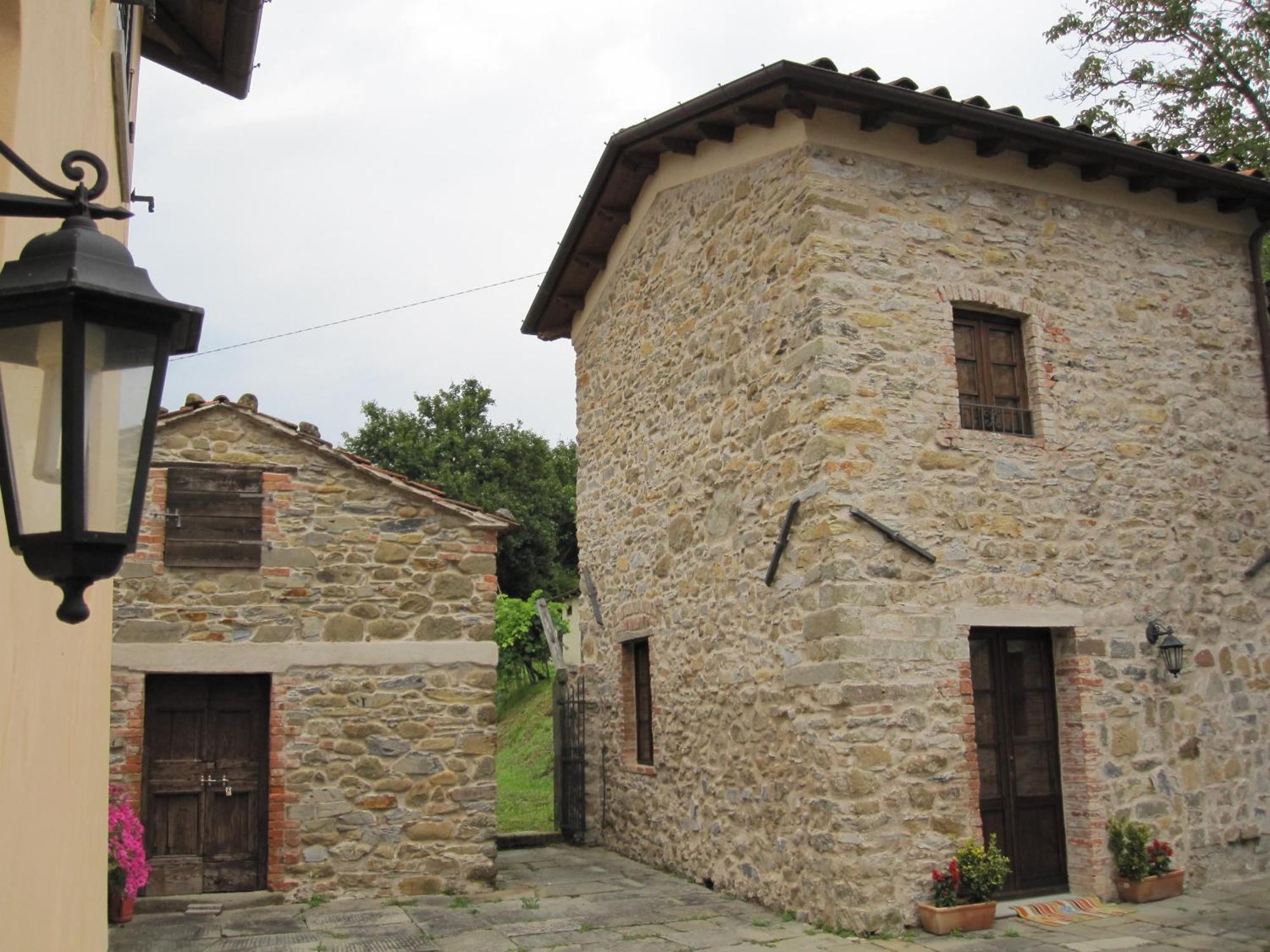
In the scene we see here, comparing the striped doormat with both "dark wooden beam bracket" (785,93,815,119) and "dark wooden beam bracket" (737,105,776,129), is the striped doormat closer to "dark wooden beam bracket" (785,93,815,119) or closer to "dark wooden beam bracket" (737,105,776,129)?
"dark wooden beam bracket" (785,93,815,119)

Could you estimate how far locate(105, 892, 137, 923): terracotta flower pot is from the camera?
7449 millimetres

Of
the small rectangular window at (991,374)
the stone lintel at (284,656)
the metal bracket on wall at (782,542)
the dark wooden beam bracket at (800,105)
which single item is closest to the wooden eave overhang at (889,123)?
the dark wooden beam bracket at (800,105)

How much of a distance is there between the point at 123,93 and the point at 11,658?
3300 millimetres

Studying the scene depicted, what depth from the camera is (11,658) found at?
2469 mm

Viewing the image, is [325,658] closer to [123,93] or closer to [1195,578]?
[123,93]

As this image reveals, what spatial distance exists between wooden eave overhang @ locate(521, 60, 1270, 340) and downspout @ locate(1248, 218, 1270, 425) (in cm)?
24

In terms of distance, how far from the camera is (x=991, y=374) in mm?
8234

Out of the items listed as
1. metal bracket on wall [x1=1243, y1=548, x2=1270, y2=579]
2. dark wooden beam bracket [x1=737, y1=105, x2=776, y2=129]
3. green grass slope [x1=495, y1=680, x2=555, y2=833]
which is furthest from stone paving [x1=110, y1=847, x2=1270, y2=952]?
dark wooden beam bracket [x1=737, y1=105, x2=776, y2=129]

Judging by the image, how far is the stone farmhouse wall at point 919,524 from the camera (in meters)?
7.29

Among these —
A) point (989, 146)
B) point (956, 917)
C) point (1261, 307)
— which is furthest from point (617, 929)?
point (1261, 307)

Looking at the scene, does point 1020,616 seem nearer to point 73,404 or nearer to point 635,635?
point 635,635

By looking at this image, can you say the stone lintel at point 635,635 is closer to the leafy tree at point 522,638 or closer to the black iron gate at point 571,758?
the black iron gate at point 571,758

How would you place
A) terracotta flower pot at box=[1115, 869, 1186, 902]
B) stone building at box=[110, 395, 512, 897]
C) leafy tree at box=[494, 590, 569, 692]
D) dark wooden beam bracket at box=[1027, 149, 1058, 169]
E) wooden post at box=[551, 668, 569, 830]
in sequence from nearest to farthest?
terracotta flower pot at box=[1115, 869, 1186, 902], stone building at box=[110, 395, 512, 897], dark wooden beam bracket at box=[1027, 149, 1058, 169], wooden post at box=[551, 668, 569, 830], leafy tree at box=[494, 590, 569, 692]

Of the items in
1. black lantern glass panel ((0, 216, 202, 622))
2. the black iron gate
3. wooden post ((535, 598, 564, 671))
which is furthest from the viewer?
wooden post ((535, 598, 564, 671))
